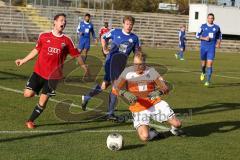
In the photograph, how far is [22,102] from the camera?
39.9 ft

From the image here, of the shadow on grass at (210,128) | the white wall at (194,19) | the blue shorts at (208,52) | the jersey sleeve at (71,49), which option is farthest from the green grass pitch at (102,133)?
the white wall at (194,19)

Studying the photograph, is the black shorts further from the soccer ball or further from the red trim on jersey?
the soccer ball

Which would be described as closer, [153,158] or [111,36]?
[153,158]

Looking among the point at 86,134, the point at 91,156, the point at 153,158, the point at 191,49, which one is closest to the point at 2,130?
the point at 86,134

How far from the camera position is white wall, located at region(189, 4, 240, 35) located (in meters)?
57.6

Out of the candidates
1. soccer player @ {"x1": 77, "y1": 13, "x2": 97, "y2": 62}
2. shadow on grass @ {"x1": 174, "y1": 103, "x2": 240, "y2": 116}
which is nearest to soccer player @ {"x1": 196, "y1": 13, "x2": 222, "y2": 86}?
shadow on grass @ {"x1": 174, "y1": 103, "x2": 240, "y2": 116}

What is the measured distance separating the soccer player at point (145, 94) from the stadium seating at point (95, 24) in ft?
127

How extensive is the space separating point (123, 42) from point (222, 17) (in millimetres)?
49327

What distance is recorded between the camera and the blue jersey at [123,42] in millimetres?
10625

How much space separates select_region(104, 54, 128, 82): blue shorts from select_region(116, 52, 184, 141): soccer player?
69.2 inches

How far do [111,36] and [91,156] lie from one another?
3.87 metres

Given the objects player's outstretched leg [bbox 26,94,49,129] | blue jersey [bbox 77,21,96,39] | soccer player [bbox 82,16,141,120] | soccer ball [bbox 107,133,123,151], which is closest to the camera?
soccer ball [bbox 107,133,123,151]

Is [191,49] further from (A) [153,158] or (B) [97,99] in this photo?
(A) [153,158]

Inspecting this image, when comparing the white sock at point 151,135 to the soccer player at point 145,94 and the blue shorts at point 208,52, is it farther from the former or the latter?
the blue shorts at point 208,52
